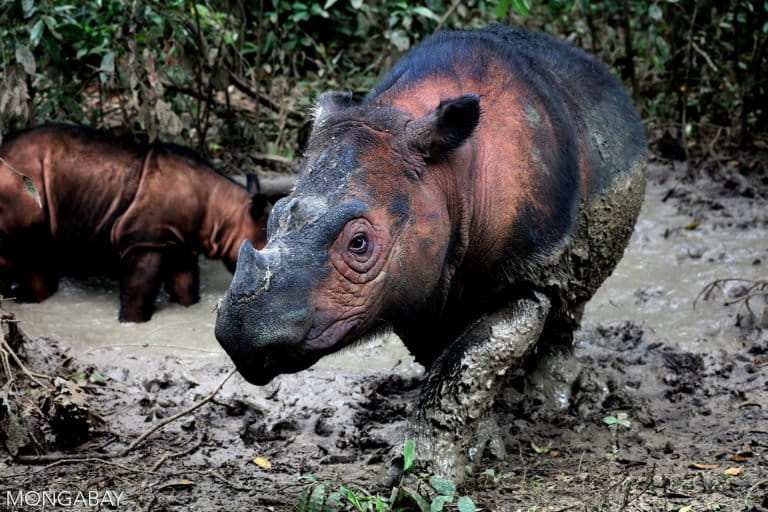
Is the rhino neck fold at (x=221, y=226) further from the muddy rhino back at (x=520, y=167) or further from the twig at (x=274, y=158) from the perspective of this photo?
the muddy rhino back at (x=520, y=167)

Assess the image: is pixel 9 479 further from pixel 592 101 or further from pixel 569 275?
pixel 592 101

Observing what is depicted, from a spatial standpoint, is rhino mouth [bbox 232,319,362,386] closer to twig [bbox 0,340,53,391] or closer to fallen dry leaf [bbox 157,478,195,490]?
fallen dry leaf [bbox 157,478,195,490]

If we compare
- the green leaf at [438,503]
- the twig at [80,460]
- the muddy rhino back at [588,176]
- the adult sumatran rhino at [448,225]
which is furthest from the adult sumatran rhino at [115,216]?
the green leaf at [438,503]

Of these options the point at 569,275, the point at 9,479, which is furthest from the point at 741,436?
the point at 9,479

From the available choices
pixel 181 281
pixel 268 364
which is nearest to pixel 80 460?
pixel 268 364

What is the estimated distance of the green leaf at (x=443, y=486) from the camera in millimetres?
3340

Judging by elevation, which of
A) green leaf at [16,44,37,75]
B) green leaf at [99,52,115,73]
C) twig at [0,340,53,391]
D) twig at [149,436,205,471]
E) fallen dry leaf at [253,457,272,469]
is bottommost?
twig at [149,436,205,471]

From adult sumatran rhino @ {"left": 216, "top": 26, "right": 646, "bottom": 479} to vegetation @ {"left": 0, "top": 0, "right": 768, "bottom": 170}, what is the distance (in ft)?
8.18

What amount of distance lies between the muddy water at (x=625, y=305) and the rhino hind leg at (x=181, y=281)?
0.25 ft

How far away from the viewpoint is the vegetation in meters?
6.72

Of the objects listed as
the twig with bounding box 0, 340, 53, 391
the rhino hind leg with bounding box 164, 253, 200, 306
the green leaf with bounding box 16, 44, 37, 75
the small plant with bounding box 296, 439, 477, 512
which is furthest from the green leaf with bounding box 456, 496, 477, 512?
the green leaf with bounding box 16, 44, 37, 75

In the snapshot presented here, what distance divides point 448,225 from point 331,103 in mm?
636

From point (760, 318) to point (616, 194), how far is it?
162cm

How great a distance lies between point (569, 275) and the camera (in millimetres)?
4156
